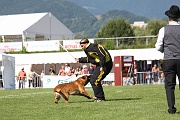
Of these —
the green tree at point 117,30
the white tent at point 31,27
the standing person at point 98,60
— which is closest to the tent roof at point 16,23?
the white tent at point 31,27

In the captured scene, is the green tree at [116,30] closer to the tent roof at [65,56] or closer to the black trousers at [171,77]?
the tent roof at [65,56]

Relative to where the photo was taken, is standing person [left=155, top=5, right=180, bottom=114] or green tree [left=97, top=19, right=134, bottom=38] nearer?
standing person [left=155, top=5, right=180, bottom=114]

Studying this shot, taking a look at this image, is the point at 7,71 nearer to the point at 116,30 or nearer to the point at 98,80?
the point at 98,80

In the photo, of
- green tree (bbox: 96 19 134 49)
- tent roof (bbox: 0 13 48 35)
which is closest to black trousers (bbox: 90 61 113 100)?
tent roof (bbox: 0 13 48 35)

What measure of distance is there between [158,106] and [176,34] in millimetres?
2363

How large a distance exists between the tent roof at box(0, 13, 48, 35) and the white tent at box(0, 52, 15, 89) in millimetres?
24780

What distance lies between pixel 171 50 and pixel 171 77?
49cm

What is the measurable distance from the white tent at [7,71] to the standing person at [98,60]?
19338mm

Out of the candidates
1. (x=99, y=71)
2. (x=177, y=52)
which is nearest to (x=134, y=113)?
(x=177, y=52)

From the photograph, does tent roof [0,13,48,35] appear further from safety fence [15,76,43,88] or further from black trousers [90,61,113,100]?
black trousers [90,61,113,100]

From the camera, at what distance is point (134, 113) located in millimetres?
10031

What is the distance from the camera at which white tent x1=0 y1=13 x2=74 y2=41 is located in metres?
58.3

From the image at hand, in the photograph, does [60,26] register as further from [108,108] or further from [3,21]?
[108,108]

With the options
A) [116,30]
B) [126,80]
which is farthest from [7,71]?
[116,30]
